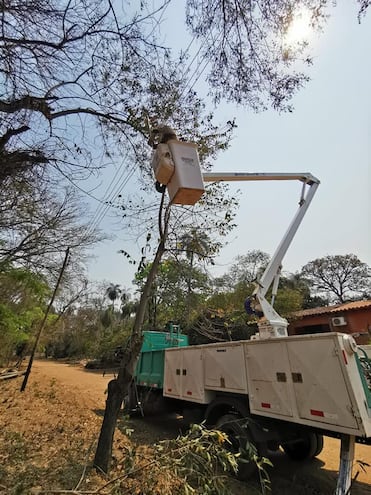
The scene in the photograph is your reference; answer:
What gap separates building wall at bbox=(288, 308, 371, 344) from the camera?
17828 millimetres

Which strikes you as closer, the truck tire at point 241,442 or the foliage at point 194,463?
the foliage at point 194,463

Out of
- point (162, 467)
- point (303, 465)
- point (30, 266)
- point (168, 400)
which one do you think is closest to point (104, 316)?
point (30, 266)

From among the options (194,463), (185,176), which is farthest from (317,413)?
(185,176)

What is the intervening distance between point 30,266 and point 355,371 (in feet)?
35.2

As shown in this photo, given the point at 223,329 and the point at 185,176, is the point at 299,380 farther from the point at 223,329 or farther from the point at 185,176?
the point at 223,329

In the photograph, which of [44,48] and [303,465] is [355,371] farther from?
[44,48]

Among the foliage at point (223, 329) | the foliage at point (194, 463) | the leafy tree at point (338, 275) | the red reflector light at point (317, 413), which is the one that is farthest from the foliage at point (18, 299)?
the leafy tree at point (338, 275)

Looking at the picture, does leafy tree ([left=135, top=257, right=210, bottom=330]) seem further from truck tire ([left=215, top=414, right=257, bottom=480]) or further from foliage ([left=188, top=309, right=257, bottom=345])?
truck tire ([left=215, top=414, right=257, bottom=480])

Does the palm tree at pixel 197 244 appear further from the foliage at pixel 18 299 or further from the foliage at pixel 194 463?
the foliage at pixel 18 299

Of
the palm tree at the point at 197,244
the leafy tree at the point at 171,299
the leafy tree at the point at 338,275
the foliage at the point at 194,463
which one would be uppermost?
the leafy tree at the point at 338,275

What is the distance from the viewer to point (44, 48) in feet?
12.6

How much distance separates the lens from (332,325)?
18.5 meters

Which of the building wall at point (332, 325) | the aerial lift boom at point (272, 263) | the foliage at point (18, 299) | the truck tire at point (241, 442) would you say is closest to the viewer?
the truck tire at point (241, 442)

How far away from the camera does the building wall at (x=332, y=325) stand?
17828 millimetres
